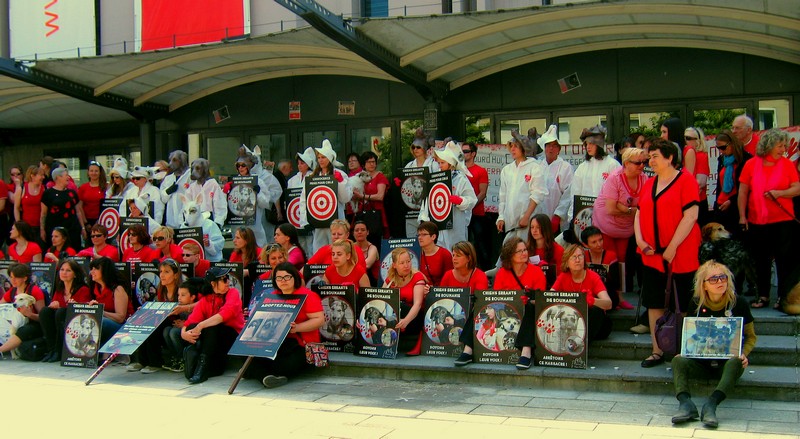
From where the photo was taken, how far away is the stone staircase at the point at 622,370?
7.06 meters

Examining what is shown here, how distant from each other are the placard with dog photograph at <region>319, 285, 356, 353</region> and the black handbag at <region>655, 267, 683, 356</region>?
10.2 feet

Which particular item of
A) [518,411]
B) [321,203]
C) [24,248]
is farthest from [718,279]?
[24,248]

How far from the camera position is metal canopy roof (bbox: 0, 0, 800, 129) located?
36.6 ft

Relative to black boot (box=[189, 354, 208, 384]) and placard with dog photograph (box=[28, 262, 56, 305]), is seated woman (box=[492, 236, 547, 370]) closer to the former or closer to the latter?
black boot (box=[189, 354, 208, 384])

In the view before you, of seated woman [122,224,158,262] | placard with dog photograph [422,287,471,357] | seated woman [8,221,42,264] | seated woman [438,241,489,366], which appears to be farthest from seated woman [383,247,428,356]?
seated woman [8,221,42,264]

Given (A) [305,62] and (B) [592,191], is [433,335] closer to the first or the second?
(B) [592,191]

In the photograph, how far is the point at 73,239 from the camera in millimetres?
12961

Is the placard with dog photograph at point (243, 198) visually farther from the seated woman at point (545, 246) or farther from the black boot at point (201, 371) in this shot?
the seated woman at point (545, 246)

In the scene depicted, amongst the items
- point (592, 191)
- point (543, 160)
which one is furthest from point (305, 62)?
point (592, 191)

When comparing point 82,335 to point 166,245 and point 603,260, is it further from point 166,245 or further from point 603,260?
point 603,260

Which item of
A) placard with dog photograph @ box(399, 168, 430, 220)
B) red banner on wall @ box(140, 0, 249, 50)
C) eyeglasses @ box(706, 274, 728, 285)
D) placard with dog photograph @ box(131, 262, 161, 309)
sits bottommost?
placard with dog photograph @ box(131, 262, 161, 309)

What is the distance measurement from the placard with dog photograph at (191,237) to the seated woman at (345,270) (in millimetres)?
2347

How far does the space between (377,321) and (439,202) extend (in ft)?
6.67

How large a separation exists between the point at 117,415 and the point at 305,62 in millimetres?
8449
